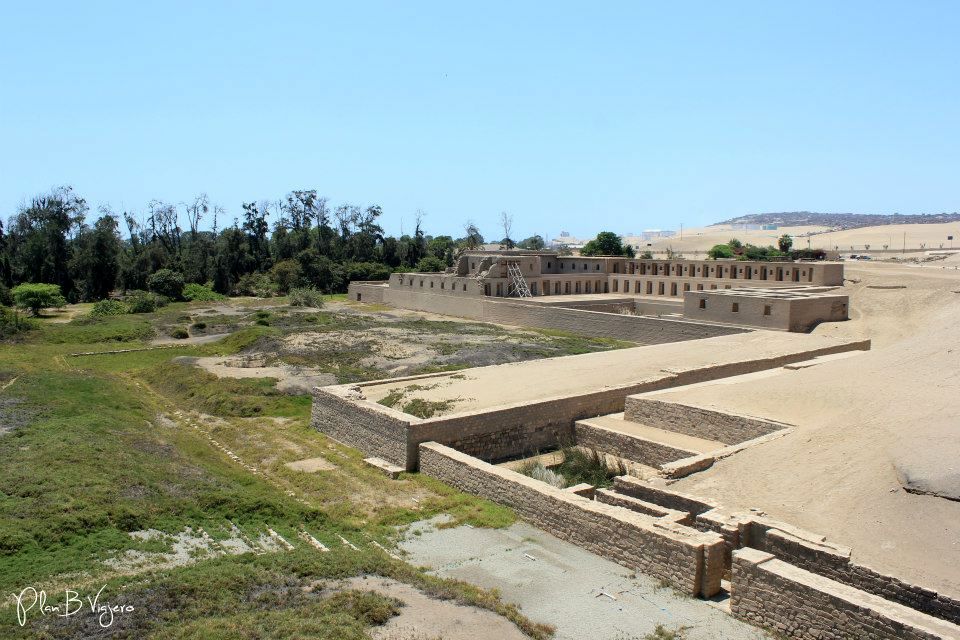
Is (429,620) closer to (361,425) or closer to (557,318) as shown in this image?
(361,425)

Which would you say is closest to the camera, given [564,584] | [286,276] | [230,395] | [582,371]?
[564,584]

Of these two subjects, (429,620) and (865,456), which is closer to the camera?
(429,620)

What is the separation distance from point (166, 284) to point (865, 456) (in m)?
47.5

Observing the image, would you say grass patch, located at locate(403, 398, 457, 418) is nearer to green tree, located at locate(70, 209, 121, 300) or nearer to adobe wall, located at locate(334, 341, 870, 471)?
adobe wall, located at locate(334, 341, 870, 471)

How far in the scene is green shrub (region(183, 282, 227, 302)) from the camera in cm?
5156

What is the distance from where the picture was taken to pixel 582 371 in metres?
19.5

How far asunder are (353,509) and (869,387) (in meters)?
10.1

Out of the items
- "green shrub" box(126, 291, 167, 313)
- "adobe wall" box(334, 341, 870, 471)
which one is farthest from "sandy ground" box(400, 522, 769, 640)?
"green shrub" box(126, 291, 167, 313)

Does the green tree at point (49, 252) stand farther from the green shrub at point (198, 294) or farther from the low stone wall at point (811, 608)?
the low stone wall at point (811, 608)

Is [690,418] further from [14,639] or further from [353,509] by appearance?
[14,639]

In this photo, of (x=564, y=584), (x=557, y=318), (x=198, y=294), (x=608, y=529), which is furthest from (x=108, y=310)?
(x=564, y=584)

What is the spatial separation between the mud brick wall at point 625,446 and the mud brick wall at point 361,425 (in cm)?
385

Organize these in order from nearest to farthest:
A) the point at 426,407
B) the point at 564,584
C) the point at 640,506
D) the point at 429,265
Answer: the point at 564,584 → the point at 640,506 → the point at 426,407 → the point at 429,265

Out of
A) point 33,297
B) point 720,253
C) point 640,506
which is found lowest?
point 640,506
